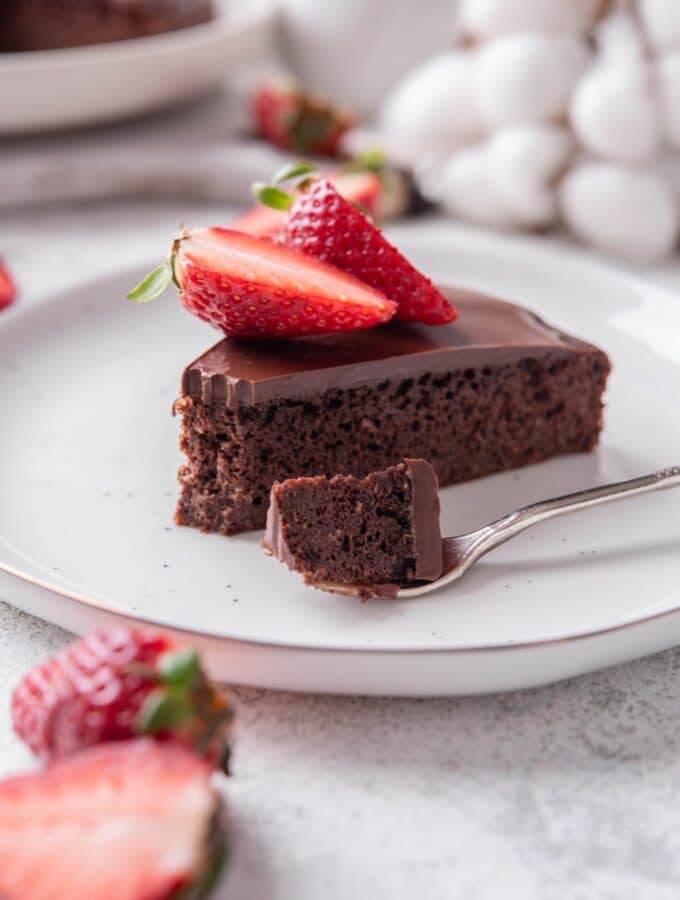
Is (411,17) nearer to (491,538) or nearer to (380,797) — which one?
(491,538)

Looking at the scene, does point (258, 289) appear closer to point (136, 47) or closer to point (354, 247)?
point (354, 247)

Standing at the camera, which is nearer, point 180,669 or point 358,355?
point 180,669

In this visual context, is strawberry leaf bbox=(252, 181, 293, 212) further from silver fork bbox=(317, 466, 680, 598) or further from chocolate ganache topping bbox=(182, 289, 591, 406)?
silver fork bbox=(317, 466, 680, 598)

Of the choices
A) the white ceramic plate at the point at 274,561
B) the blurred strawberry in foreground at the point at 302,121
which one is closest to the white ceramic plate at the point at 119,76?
the blurred strawberry in foreground at the point at 302,121

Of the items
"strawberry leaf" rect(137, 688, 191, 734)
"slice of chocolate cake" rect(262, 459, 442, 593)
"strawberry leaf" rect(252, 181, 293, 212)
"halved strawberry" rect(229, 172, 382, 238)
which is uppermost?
"strawberry leaf" rect(252, 181, 293, 212)

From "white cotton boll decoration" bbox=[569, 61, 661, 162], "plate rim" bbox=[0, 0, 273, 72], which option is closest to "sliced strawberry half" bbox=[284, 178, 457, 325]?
"white cotton boll decoration" bbox=[569, 61, 661, 162]

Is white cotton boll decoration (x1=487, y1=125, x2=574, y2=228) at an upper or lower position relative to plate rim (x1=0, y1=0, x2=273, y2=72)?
lower

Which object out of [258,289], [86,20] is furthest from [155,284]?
[86,20]
